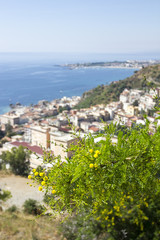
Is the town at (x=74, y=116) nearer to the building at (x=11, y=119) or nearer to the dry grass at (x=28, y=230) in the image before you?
the building at (x=11, y=119)

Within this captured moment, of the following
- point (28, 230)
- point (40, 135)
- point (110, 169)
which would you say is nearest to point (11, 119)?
point (40, 135)

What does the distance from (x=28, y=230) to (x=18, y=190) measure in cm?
413

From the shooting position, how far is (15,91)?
61219 mm

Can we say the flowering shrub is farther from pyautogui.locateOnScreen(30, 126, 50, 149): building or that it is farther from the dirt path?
pyautogui.locateOnScreen(30, 126, 50, 149): building

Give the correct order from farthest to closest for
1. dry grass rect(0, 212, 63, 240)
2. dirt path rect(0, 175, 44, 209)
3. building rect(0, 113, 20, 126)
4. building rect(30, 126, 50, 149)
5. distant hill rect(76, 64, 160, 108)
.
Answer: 1. distant hill rect(76, 64, 160, 108)
2. building rect(0, 113, 20, 126)
3. building rect(30, 126, 50, 149)
4. dirt path rect(0, 175, 44, 209)
5. dry grass rect(0, 212, 63, 240)

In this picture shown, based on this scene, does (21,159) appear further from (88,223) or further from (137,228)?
(137,228)

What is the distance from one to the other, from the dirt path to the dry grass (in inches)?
88.6

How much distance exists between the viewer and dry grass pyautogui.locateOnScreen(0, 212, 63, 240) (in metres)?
3.85

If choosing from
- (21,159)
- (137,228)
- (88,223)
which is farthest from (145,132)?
(21,159)

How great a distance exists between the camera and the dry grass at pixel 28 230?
3852 millimetres

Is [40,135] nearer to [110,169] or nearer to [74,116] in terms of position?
[74,116]

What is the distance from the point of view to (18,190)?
8039 mm

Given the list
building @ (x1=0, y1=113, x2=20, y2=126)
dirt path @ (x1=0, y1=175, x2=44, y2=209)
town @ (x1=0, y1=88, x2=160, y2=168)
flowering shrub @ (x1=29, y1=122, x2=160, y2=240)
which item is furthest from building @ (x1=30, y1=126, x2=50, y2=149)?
building @ (x1=0, y1=113, x2=20, y2=126)

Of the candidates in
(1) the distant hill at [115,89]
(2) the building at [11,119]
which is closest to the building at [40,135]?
(2) the building at [11,119]
